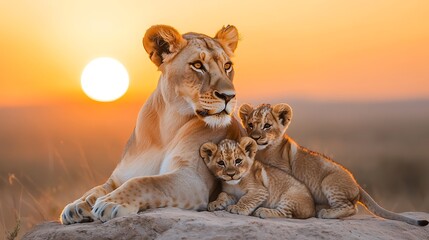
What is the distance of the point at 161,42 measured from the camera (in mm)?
7785

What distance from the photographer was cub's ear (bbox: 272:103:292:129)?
8188mm

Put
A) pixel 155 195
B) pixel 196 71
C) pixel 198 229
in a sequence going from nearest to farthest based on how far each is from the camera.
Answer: pixel 198 229
pixel 155 195
pixel 196 71

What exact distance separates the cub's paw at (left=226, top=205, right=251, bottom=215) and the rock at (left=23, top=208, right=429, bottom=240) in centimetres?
20

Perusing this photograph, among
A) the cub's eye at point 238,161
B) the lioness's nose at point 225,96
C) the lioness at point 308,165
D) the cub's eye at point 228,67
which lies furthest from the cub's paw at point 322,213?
the cub's eye at point 228,67

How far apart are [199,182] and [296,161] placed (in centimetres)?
122

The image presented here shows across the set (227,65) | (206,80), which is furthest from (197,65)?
(227,65)

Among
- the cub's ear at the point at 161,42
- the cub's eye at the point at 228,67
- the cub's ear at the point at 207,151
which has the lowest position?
the cub's ear at the point at 207,151

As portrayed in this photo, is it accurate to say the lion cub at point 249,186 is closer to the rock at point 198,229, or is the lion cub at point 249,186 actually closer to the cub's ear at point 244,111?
the rock at point 198,229

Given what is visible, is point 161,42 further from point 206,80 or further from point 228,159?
point 228,159

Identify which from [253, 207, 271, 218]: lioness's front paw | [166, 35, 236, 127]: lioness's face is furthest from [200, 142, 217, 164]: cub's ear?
[253, 207, 271, 218]: lioness's front paw

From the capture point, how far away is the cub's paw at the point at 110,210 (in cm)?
651

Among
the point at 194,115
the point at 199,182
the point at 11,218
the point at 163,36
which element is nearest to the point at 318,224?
the point at 199,182

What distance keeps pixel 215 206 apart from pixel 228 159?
1.39 feet

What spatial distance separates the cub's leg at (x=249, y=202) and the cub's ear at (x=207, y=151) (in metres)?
0.45
